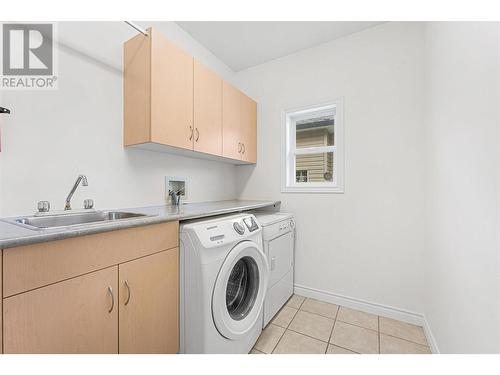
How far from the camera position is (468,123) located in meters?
0.94

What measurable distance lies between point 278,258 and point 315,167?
107cm

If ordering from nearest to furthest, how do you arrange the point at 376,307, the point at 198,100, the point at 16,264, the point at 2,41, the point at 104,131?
the point at 16,264 < the point at 2,41 < the point at 104,131 < the point at 198,100 < the point at 376,307

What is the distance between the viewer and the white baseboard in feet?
5.26

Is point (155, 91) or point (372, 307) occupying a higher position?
point (155, 91)

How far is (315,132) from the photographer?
2.32 m

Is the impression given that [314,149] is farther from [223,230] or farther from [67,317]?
[67,317]

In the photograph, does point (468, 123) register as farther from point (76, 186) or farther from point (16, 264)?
point (76, 186)

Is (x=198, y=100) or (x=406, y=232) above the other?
(x=198, y=100)

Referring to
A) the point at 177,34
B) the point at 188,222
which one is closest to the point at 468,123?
the point at 188,222

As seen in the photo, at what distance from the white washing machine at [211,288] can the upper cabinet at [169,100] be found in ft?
2.36

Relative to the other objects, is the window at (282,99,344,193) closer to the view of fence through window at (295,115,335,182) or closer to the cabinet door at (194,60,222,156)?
the view of fence through window at (295,115,335,182)

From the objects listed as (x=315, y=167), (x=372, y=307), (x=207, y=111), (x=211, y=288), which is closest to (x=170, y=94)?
(x=207, y=111)

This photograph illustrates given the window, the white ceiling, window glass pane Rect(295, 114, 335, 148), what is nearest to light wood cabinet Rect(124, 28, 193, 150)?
the white ceiling
